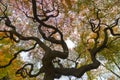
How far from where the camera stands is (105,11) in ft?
65.3

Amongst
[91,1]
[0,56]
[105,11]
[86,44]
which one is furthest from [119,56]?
[0,56]

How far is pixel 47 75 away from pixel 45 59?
747 mm

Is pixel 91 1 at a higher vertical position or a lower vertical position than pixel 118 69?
higher

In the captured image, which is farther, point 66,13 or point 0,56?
point 0,56

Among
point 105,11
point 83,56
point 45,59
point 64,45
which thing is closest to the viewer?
point 45,59

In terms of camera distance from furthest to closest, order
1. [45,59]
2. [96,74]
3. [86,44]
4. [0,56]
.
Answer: [96,74] < [86,44] < [0,56] < [45,59]

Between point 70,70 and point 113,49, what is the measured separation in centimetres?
621

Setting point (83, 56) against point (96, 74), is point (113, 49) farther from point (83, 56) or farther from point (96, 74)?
point (96, 74)

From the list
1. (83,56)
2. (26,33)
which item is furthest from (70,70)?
(83,56)

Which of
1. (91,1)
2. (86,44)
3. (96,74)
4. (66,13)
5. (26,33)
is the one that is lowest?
(96,74)

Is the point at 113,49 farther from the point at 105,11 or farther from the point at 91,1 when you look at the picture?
the point at 91,1

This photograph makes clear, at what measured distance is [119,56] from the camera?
23.6 meters

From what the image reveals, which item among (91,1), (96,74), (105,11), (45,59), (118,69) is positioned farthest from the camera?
(96,74)

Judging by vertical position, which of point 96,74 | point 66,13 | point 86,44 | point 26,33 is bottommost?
point 96,74
